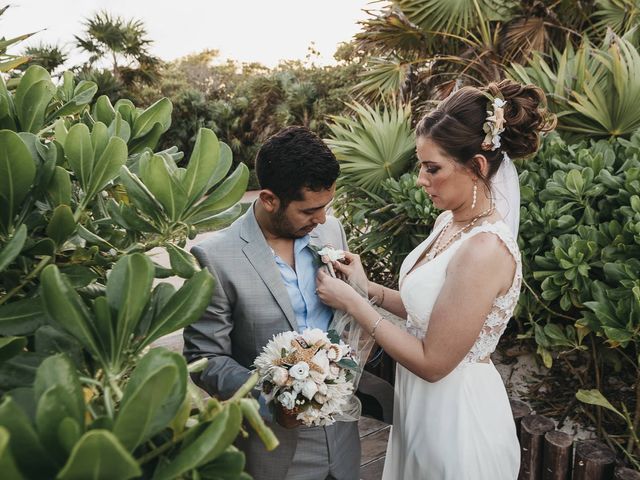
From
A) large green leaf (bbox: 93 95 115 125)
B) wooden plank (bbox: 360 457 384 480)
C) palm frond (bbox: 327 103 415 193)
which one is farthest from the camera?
palm frond (bbox: 327 103 415 193)

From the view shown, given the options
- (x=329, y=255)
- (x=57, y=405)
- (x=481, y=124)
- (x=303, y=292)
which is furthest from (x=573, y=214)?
(x=57, y=405)

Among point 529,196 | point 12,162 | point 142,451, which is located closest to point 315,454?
point 142,451

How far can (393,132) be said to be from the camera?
162 inches

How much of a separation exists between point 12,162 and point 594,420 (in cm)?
298

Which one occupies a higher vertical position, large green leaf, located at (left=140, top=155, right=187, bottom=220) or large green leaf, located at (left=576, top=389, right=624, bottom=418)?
large green leaf, located at (left=140, top=155, right=187, bottom=220)

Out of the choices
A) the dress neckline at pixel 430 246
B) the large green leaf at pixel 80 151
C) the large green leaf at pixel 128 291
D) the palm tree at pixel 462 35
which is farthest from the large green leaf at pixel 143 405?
the palm tree at pixel 462 35

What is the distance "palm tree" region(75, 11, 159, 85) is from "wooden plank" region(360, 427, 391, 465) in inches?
649

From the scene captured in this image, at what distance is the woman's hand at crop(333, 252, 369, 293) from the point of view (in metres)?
2.17

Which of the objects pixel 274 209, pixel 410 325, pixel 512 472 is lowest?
pixel 512 472

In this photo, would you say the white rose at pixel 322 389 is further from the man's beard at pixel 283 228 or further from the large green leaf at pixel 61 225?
the large green leaf at pixel 61 225

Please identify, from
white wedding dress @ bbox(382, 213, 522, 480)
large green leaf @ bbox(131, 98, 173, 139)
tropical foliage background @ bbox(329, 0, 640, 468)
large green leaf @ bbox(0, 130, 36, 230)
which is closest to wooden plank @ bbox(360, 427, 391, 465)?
tropical foliage background @ bbox(329, 0, 640, 468)

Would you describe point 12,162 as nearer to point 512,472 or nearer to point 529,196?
point 512,472

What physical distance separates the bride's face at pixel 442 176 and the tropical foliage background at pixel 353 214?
0.76 m

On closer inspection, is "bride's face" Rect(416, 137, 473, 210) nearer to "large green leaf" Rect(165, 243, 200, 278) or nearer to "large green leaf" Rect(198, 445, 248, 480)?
"large green leaf" Rect(165, 243, 200, 278)
